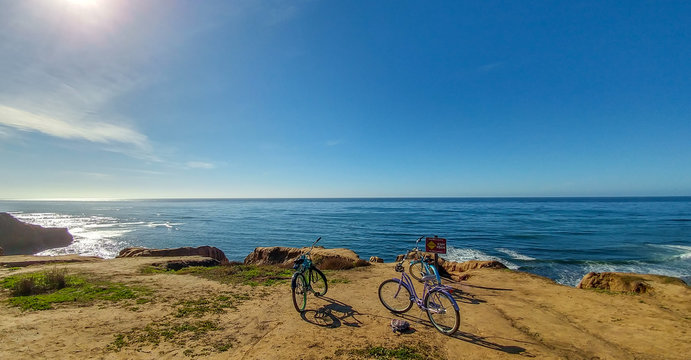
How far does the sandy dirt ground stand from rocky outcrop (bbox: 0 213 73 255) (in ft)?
129

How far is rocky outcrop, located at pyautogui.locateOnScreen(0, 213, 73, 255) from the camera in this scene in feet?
109

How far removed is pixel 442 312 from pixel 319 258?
1038 cm

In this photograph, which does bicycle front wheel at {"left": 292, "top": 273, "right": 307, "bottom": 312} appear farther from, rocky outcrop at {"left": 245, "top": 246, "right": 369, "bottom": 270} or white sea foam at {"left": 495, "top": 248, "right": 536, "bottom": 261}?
white sea foam at {"left": 495, "top": 248, "right": 536, "bottom": 261}

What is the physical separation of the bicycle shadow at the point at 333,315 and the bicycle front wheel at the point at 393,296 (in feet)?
3.23

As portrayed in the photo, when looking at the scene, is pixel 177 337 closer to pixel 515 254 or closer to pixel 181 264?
pixel 181 264

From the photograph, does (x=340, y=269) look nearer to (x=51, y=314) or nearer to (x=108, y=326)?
(x=108, y=326)

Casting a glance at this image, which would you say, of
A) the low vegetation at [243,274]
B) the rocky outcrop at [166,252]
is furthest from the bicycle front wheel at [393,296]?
the rocky outcrop at [166,252]

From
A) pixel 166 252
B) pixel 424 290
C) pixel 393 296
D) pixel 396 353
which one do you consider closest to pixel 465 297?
pixel 393 296

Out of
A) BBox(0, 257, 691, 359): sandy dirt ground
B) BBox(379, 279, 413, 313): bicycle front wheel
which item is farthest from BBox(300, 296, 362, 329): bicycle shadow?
BBox(379, 279, 413, 313): bicycle front wheel

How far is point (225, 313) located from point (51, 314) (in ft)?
14.4

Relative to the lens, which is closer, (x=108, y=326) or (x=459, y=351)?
(x=459, y=351)

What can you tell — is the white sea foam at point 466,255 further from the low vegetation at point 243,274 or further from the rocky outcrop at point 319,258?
the low vegetation at point 243,274

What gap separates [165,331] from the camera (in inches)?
241

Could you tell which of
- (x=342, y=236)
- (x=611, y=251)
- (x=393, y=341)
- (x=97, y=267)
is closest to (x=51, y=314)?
(x=97, y=267)
